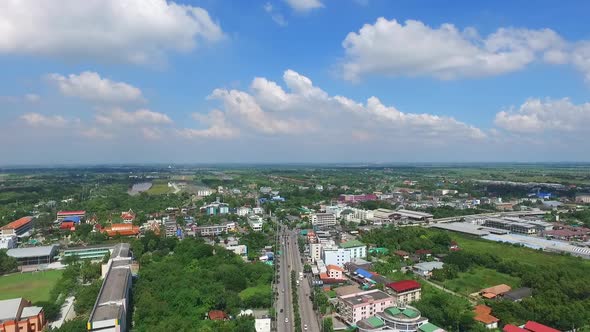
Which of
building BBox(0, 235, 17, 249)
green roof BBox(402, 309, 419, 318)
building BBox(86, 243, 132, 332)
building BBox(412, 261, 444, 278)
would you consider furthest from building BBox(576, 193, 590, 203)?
building BBox(0, 235, 17, 249)

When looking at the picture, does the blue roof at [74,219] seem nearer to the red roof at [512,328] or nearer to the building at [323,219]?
the building at [323,219]

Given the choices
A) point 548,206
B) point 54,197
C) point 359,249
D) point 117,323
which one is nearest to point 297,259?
point 359,249

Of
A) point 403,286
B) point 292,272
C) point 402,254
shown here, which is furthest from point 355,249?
point 403,286

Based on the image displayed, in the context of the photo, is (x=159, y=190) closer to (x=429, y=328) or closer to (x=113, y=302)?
(x=113, y=302)

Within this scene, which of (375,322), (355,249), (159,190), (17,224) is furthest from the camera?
(159,190)

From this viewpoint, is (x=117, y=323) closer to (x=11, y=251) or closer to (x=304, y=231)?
(x=11, y=251)

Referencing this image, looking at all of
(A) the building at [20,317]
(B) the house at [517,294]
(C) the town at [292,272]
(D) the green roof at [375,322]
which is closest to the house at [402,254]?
(C) the town at [292,272]
